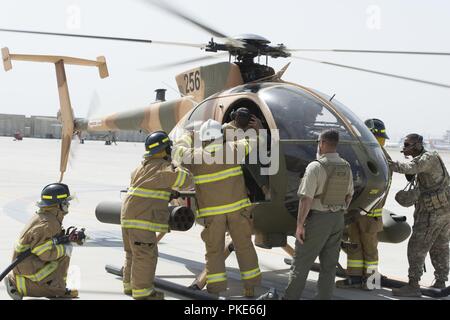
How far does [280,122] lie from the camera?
5926mm

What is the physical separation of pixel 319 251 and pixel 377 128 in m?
2.63

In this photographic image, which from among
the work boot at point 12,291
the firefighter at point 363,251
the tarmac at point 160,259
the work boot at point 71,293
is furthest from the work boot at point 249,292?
the work boot at point 12,291

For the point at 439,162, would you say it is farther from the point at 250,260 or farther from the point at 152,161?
the point at 152,161

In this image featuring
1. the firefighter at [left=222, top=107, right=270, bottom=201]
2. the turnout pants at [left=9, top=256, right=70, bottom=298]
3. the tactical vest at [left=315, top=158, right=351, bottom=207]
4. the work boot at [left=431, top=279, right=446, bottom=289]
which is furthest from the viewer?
the work boot at [left=431, top=279, right=446, bottom=289]

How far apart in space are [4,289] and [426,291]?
183 inches

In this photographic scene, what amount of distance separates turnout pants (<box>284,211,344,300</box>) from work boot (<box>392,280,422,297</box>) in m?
1.43

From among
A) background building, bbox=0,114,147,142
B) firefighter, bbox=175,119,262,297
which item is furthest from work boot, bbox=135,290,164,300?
background building, bbox=0,114,147,142

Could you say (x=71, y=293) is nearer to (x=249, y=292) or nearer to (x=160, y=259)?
(x=249, y=292)

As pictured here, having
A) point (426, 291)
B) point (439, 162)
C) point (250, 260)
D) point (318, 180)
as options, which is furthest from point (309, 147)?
point (426, 291)

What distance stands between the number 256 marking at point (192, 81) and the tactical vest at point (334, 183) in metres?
3.04

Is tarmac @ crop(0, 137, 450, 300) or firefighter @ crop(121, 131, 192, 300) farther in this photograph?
tarmac @ crop(0, 137, 450, 300)

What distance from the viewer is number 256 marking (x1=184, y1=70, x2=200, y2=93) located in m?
7.74

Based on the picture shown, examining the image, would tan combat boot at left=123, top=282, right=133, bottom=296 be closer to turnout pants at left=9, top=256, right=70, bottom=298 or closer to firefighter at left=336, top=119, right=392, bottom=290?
turnout pants at left=9, top=256, right=70, bottom=298

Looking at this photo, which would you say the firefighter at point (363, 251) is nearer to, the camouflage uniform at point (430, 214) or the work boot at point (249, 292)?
the camouflage uniform at point (430, 214)
